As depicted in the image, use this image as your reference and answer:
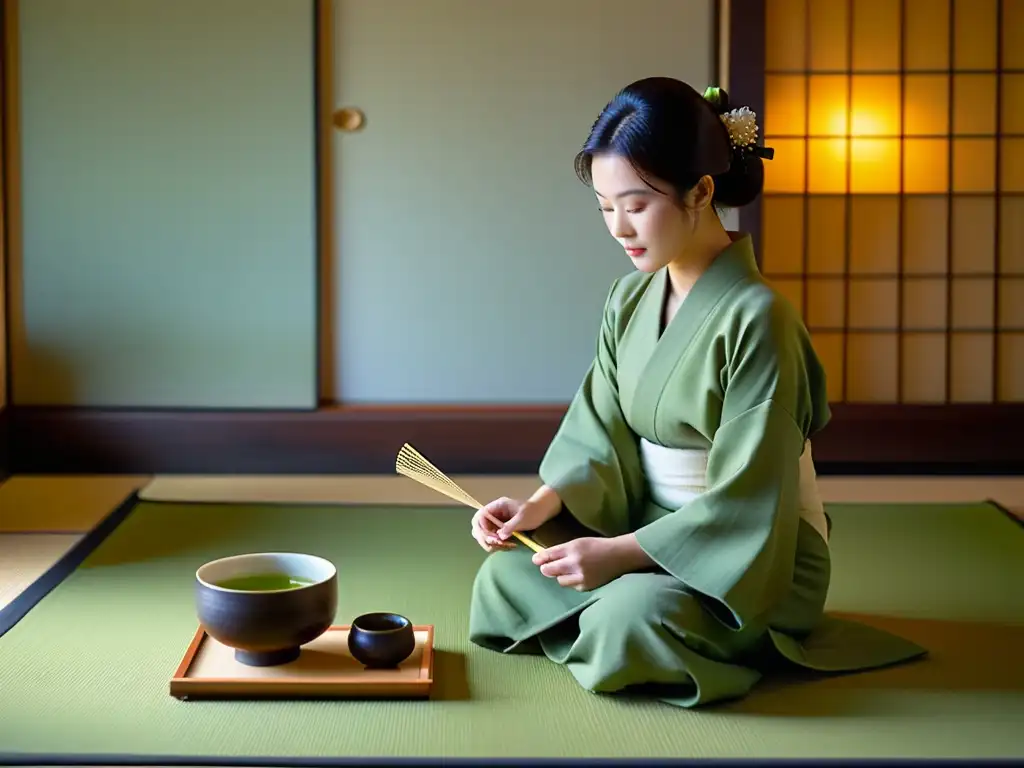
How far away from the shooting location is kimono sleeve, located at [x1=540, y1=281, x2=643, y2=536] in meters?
2.49

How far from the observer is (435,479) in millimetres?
2404

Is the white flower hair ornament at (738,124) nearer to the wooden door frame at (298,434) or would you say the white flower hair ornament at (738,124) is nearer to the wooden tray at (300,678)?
the wooden tray at (300,678)

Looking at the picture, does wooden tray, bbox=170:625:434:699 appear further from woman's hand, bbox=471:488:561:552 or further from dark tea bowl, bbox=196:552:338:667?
woman's hand, bbox=471:488:561:552

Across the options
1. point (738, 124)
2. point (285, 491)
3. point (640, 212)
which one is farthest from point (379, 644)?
point (285, 491)

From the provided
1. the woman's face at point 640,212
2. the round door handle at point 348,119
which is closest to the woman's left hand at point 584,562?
the woman's face at point 640,212

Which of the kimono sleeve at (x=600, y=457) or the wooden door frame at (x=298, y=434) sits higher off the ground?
the kimono sleeve at (x=600, y=457)

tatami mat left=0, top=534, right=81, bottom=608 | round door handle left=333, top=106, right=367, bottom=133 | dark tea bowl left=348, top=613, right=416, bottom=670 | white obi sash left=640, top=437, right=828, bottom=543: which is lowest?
tatami mat left=0, top=534, right=81, bottom=608

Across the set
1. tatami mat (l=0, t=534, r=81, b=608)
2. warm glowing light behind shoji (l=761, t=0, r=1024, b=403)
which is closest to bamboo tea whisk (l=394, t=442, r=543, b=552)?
tatami mat (l=0, t=534, r=81, b=608)

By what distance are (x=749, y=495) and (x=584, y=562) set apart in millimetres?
296

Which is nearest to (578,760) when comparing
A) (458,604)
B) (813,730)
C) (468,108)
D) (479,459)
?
(813,730)

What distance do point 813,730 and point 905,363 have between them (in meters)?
2.65

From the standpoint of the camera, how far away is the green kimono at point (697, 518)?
7.25 feet

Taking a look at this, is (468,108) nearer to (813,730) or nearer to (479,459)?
(479,459)

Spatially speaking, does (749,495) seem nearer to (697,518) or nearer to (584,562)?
(697,518)
